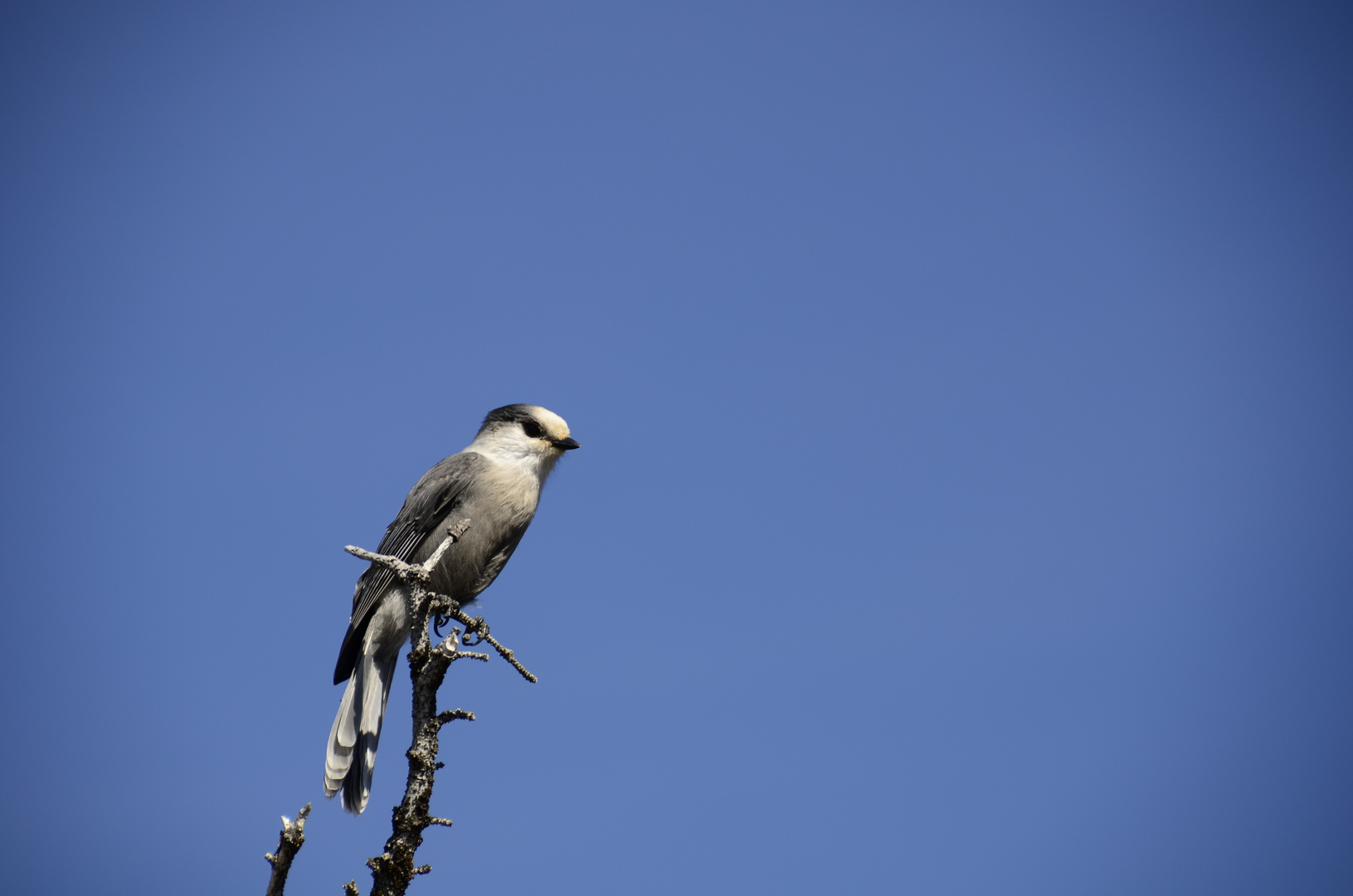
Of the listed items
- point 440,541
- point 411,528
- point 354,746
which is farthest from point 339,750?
point 411,528

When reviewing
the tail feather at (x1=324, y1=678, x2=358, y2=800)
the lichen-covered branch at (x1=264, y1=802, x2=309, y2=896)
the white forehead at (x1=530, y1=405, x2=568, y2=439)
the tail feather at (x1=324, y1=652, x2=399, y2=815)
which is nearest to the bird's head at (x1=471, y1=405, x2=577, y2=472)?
the white forehead at (x1=530, y1=405, x2=568, y2=439)

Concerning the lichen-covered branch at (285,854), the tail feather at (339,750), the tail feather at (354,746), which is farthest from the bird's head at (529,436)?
the lichen-covered branch at (285,854)

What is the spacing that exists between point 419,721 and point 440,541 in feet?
7.42

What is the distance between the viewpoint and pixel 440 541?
578 cm

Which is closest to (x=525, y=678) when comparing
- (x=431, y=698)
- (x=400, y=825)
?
(x=431, y=698)

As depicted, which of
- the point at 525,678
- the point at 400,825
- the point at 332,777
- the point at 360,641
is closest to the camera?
the point at 400,825

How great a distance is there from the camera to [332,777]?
4.79 m

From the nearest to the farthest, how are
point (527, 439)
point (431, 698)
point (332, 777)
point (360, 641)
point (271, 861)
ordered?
point (271, 861) < point (431, 698) < point (332, 777) < point (360, 641) < point (527, 439)

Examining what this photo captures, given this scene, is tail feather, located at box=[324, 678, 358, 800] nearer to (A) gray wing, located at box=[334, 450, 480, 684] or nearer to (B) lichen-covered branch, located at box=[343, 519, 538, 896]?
(A) gray wing, located at box=[334, 450, 480, 684]

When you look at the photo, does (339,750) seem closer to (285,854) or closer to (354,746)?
(354,746)

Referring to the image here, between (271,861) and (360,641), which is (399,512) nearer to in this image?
(360,641)

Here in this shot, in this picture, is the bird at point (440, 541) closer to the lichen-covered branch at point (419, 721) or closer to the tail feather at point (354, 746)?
the tail feather at point (354, 746)

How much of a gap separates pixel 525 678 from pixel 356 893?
1096 mm

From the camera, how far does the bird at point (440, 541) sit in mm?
5098
